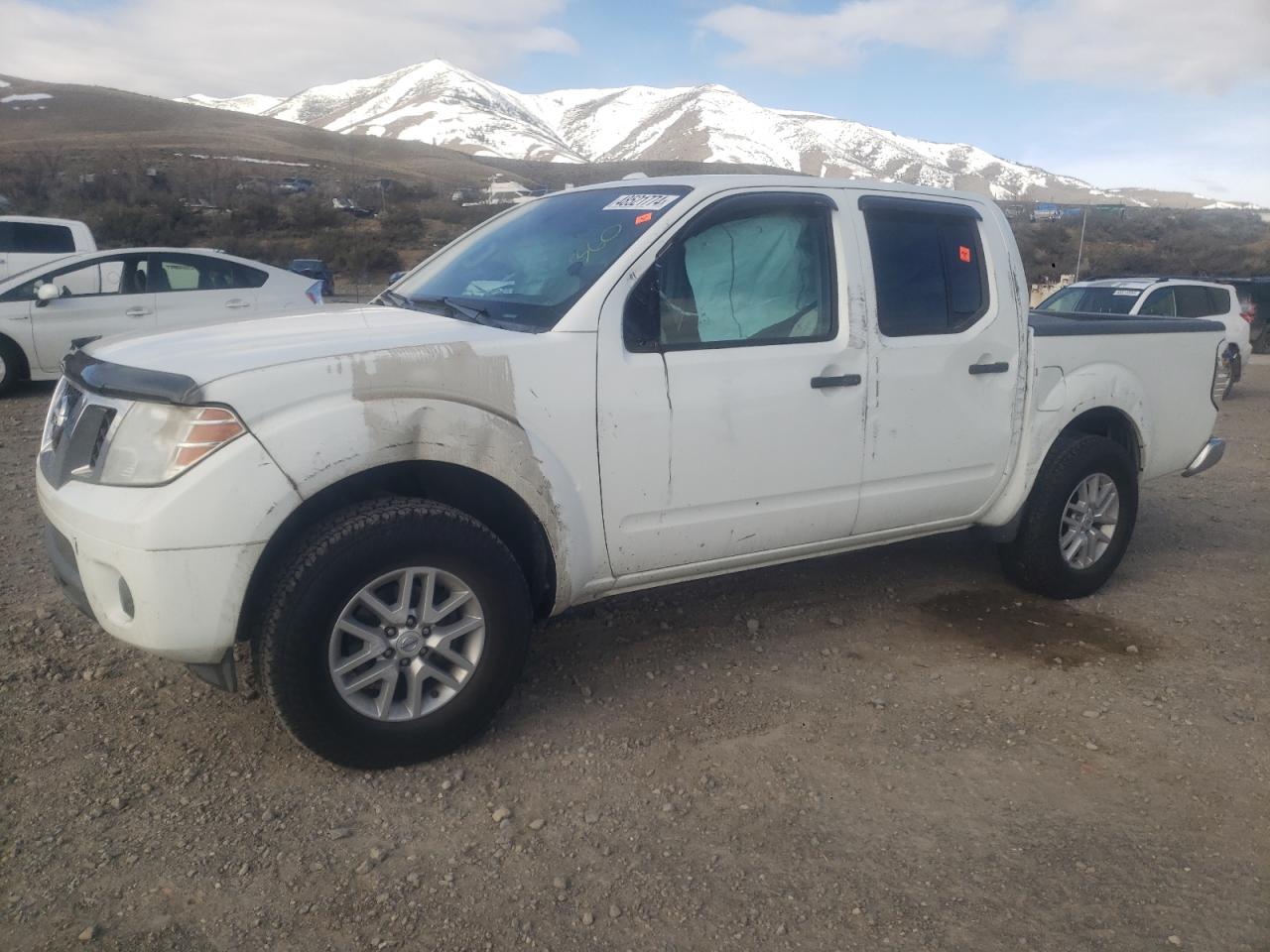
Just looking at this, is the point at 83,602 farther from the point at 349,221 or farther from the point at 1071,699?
the point at 349,221

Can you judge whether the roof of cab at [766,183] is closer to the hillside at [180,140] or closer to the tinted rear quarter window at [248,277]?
the tinted rear quarter window at [248,277]

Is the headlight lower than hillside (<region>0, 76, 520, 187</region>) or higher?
lower

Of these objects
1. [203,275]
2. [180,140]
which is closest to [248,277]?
[203,275]

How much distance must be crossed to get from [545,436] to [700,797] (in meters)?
1.24

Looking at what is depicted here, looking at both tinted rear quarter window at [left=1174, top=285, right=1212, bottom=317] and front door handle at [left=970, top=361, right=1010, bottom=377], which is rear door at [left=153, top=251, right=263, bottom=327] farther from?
tinted rear quarter window at [left=1174, top=285, right=1212, bottom=317]

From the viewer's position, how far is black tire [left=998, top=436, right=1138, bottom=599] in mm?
4645

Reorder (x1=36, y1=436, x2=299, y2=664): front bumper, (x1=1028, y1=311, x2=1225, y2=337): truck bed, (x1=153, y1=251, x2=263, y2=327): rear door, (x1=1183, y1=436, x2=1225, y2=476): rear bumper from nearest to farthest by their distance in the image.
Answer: (x1=36, y1=436, x2=299, y2=664): front bumper, (x1=1028, y1=311, x2=1225, y2=337): truck bed, (x1=1183, y1=436, x2=1225, y2=476): rear bumper, (x1=153, y1=251, x2=263, y2=327): rear door

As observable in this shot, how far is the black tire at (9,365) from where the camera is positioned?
10.1 metres

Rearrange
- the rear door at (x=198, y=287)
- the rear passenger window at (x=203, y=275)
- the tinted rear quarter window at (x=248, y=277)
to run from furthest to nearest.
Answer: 1. the tinted rear quarter window at (x=248, y=277)
2. the rear passenger window at (x=203, y=275)
3. the rear door at (x=198, y=287)

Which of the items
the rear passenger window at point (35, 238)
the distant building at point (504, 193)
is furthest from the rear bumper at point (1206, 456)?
the distant building at point (504, 193)

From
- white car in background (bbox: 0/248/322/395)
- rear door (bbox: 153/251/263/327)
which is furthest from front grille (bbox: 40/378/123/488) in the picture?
rear door (bbox: 153/251/263/327)

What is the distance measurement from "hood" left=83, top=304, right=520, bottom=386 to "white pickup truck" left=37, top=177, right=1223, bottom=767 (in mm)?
16

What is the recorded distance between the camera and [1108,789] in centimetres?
324

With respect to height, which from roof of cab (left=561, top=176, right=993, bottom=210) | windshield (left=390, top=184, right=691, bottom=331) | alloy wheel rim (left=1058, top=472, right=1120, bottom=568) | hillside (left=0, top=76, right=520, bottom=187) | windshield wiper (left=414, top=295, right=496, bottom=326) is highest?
hillside (left=0, top=76, right=520, bottom=187)
